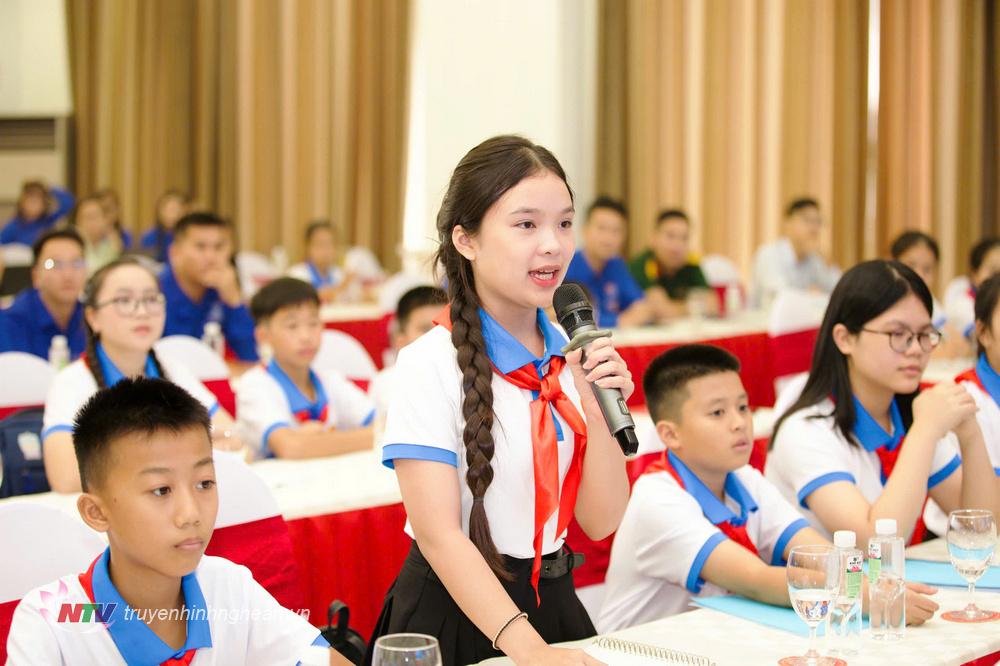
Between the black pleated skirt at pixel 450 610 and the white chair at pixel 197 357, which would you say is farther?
the white chair at pixel 197 357

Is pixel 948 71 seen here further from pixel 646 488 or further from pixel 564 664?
pixel 564 664

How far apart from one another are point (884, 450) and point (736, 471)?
373mm

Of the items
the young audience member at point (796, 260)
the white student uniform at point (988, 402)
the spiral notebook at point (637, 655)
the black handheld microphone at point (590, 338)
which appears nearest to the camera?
the black handheld microphone at point (590, 338)

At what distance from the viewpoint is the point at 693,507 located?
217 cm

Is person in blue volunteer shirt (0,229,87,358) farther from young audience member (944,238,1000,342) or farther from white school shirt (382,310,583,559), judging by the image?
young audience member (944,238,1000,342)

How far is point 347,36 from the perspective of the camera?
353 inches

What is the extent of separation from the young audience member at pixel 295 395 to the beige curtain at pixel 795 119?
480cm

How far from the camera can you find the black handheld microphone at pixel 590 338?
1.45 m

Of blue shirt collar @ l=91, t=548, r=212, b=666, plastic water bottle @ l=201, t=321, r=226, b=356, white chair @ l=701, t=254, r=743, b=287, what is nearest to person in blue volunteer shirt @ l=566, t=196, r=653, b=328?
white chair @ l=701, t=254, r=743, b=287

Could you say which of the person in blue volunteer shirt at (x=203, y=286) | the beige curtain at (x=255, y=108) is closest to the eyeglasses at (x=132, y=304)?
the person in blue volunteer shirt at (x=203, y=286)

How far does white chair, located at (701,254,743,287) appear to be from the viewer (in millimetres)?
7316

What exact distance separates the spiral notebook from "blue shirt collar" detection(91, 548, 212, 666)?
0.53 metres

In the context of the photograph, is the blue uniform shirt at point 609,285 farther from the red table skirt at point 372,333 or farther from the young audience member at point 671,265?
the red table skirt at point 372,333

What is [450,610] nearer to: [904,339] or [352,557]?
[352,557]
